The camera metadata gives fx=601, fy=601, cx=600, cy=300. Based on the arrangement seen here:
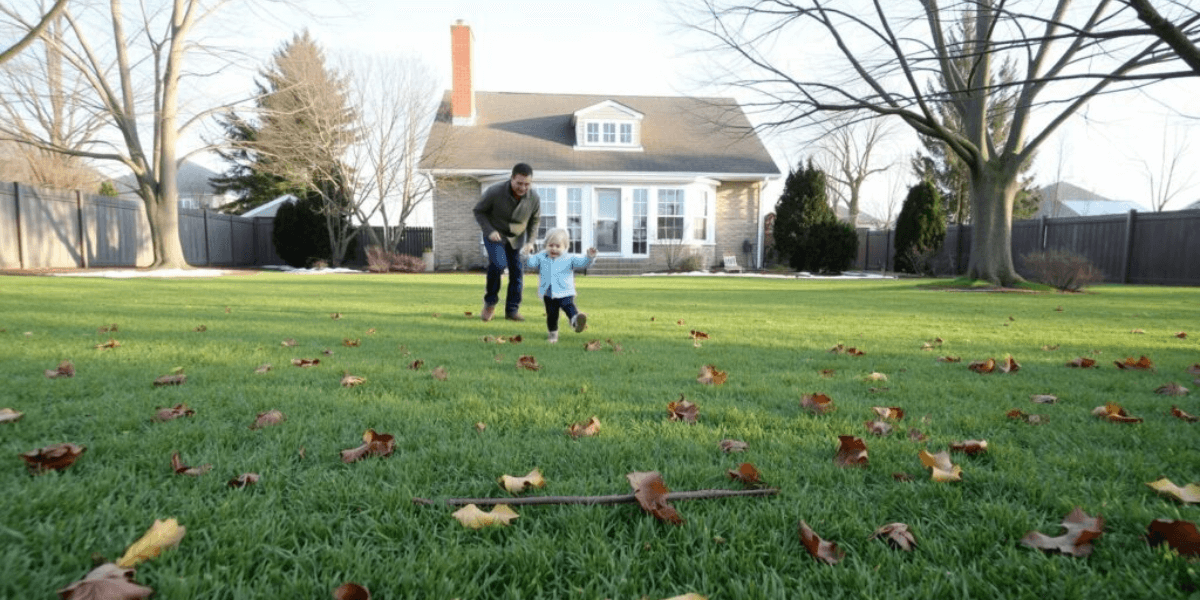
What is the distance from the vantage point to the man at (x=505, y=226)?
19.2 feet

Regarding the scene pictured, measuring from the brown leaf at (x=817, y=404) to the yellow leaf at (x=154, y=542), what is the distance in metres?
2.25

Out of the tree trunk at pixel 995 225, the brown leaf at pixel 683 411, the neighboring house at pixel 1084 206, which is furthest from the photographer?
the neighboring house at pixel 1084 206

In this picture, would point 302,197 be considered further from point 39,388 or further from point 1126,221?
point 1126,221

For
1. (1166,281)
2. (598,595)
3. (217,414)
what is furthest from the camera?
(1166,281)

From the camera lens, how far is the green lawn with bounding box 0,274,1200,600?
4.18 ft

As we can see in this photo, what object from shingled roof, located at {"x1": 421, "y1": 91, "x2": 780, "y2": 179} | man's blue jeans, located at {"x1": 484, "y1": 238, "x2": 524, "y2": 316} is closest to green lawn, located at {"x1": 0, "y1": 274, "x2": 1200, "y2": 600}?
man's blue jeans, located at {"x1": 484, "y1": 238, "x2": 524, "y2": 316}

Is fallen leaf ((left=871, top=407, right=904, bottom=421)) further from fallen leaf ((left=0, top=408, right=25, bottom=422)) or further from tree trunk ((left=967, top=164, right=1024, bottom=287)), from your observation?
tree trunk ((left=967, top=164, right=1024, bottom=287))

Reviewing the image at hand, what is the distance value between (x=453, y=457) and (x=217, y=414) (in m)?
1.13

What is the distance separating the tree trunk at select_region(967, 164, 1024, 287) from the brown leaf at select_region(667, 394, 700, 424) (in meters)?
Answer: 13.2

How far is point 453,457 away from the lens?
1.93m

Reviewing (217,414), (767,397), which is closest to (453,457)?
(217,414)

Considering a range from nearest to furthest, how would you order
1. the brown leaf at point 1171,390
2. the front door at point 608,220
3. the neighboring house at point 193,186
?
1. the brown leaf at point 1171,390
2. the front door at point 608,220
3. the neighboring house at point 193,186

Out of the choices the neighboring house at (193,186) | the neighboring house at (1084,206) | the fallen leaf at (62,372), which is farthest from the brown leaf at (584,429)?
the neighboring house at (193,186)

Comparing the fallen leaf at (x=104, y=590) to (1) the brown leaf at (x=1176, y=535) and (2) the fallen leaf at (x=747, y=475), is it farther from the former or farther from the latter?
(1) the brown leaf at (x=1176, y=535)
